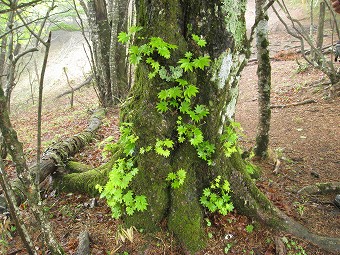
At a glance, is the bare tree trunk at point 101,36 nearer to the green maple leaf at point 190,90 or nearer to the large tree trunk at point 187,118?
the large tree trunk at point 187,118

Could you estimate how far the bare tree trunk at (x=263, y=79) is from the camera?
4.94 m

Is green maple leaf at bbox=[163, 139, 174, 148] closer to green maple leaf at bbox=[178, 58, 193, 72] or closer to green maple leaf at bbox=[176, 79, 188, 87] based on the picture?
green maple leaf at bbox=[176, 79, 188, 87]

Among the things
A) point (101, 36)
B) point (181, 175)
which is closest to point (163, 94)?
point (181, 175)

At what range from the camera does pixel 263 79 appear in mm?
5109

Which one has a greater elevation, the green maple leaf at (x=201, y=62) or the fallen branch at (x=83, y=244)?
the green maple leaf at (x=201, y=62)

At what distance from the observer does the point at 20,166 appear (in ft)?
8.32

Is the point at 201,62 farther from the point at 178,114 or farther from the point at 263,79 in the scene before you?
the point at 263,79

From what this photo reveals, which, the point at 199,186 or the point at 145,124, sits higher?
the point at 145,124

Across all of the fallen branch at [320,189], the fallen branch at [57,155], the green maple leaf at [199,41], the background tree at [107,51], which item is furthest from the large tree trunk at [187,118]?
the background tree at [107,51]

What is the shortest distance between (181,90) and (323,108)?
6589 mm

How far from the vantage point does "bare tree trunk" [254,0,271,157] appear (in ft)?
16.2

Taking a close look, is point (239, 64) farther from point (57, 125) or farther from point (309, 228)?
point (57, 125)

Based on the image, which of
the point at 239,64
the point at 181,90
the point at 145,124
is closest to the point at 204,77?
the point at 181,90

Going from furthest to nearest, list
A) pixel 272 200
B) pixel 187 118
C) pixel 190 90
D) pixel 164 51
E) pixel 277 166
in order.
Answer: pixel 277 166 → pixel 272 200 → pixel 187 118 → pixel 190 90 → pixel 164 51
